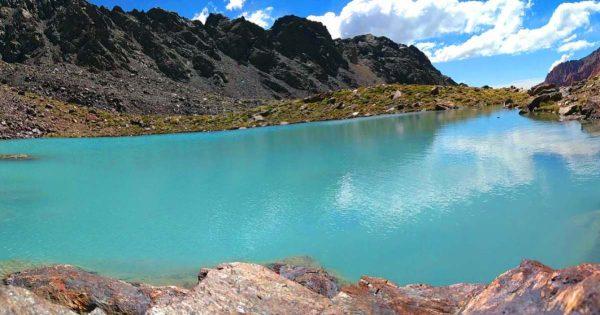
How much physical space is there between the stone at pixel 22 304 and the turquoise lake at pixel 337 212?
7446 mm

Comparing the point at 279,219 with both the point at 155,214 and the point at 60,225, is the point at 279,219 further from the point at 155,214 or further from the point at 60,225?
the point at 60,225

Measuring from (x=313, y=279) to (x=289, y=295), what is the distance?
9.34 ft

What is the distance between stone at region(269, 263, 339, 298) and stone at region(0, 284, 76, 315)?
6744 millimetres

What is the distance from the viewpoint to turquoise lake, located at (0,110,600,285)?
1708cm

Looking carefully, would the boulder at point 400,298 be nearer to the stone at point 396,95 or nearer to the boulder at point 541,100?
the boulder at point 541,100

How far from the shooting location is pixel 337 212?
77.2ft

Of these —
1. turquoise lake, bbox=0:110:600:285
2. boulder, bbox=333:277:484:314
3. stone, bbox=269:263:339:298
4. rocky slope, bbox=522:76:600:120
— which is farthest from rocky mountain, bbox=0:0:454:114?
boulder, bbox=333:277:484:314

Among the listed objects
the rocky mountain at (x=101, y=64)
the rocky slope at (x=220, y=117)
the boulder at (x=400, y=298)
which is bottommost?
the boulder at (x=400, y=298)

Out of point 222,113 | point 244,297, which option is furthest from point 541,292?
point 222,113

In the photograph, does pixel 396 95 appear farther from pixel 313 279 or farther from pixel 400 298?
pixel 400 298

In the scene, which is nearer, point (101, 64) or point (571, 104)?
point (571, 104)

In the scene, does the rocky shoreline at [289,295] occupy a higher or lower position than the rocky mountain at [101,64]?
lower

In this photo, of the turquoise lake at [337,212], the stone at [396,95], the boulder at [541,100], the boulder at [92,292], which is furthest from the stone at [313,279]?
the stone at [396,95]

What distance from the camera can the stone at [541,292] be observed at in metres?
6.92
